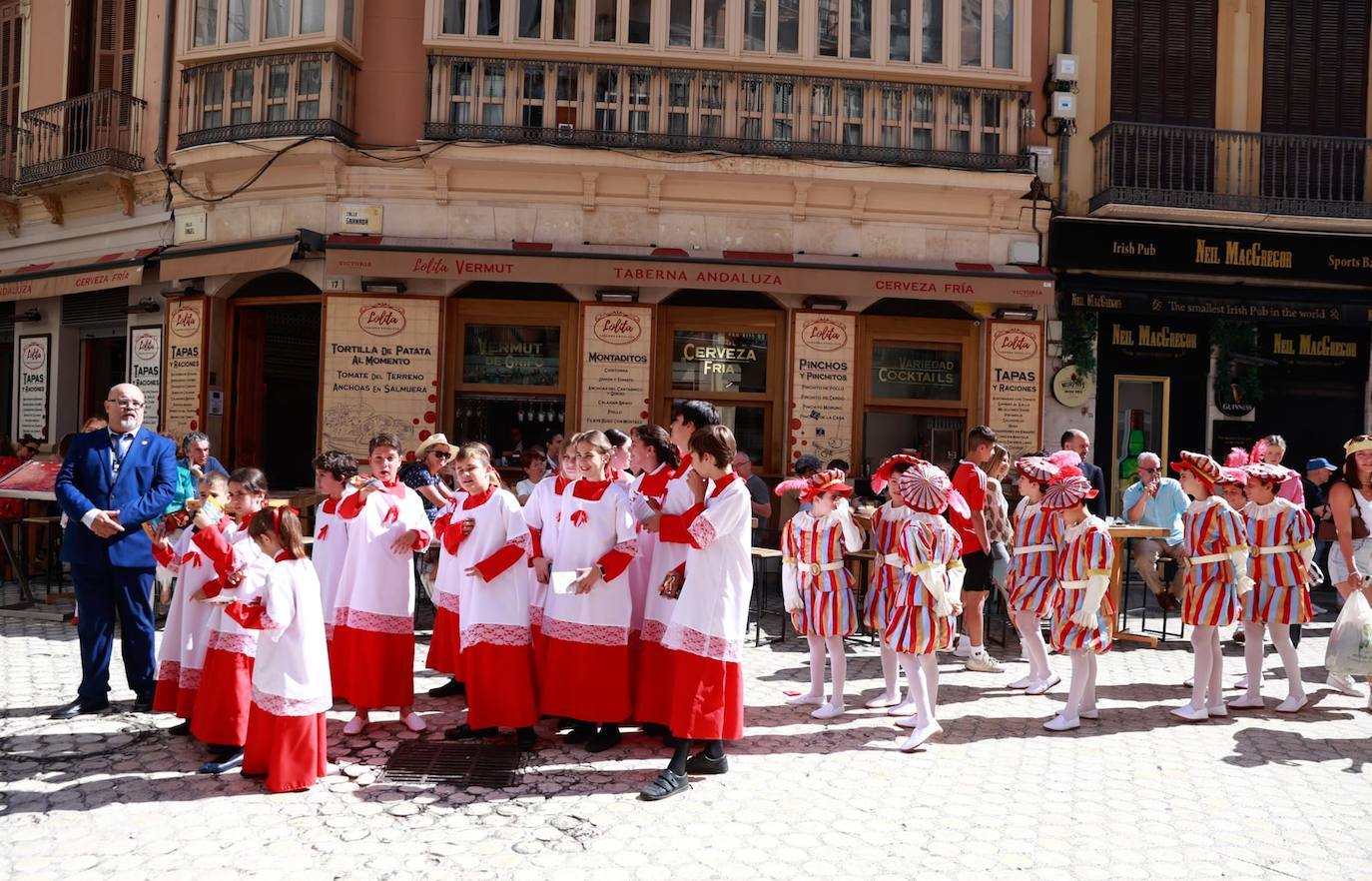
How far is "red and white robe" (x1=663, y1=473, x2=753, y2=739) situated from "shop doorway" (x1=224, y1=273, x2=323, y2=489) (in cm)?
914

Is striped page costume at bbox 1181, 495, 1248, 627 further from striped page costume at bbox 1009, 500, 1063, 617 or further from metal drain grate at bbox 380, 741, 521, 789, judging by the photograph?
metal drain grate at bbox 380, 741, 521, 789

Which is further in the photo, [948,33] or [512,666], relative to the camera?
[948,33]

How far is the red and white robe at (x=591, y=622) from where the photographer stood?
19.2 ft

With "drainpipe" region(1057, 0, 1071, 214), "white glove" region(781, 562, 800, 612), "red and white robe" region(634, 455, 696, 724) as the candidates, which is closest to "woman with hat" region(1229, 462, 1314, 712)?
"white glove" region(781, 562, 800, 612)

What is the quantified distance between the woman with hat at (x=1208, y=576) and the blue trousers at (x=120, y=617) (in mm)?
6789

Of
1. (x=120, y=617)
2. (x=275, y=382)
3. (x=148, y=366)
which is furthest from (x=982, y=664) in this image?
(x=148, y=366)

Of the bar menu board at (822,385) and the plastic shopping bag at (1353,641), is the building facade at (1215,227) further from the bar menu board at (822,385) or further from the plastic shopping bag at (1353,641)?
the plastic shopping bag at (1353,641)

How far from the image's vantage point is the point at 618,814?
4840 mm

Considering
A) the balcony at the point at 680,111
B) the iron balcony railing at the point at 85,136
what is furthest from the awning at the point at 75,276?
the balcony at the point at 680,111

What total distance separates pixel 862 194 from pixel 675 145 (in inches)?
94.5

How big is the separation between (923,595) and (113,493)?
16.8 ft

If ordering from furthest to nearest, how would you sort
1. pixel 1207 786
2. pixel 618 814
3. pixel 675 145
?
pixel 675 145, pixel 1207 786, pixel 618 814

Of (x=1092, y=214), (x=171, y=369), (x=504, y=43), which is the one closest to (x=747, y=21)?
(x=504, y=43)

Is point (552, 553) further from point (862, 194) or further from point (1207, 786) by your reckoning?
point (862, 194)
